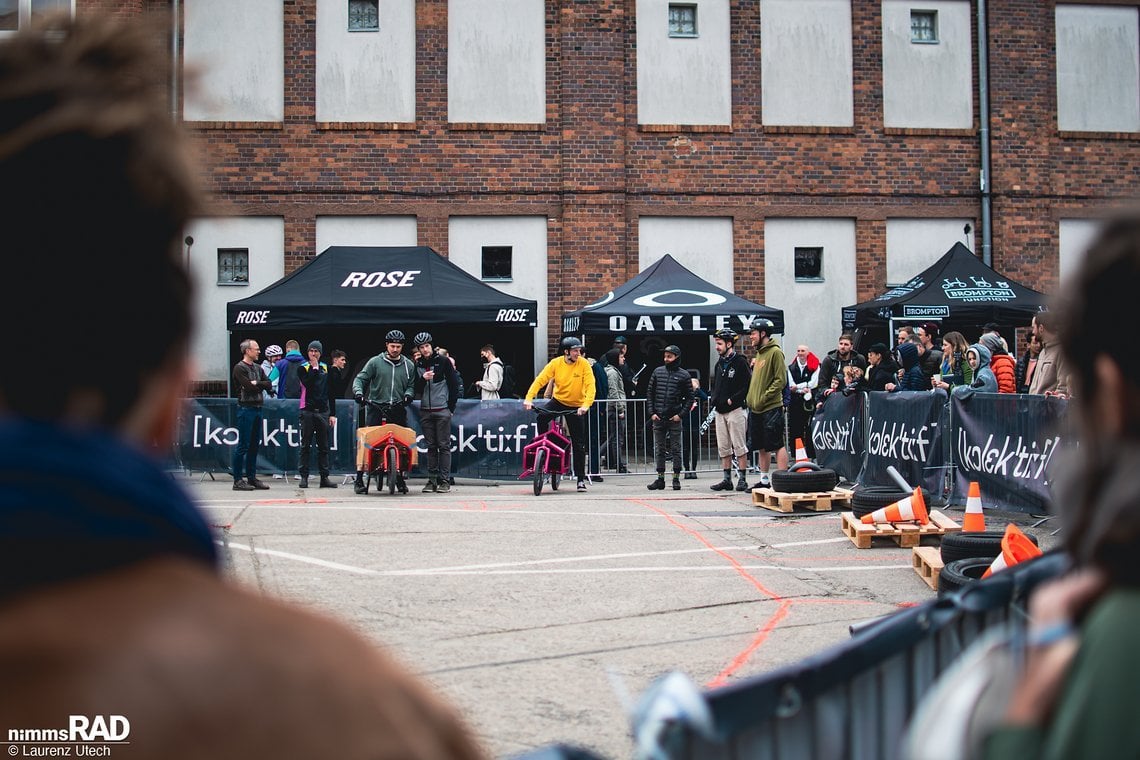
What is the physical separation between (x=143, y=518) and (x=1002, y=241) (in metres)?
24.4

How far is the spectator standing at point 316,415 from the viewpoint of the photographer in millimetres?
15852

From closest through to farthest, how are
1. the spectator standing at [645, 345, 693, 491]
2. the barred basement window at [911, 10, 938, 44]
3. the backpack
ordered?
the spectator standing at [645, 345, 693, 491] < the backpack < the barred basement window at [911, 10, 938, 44]

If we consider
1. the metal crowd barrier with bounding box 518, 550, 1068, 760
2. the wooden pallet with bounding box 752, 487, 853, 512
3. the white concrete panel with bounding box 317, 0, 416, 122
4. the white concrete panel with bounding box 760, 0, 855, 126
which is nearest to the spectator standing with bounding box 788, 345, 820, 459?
the wooden pallet with bounding box 752, 487, 853, 512

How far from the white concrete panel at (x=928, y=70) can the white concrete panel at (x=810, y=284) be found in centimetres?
271

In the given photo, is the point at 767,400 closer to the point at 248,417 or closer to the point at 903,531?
the point at 903,531

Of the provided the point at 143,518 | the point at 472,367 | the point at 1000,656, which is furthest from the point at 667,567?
the point at 472,367

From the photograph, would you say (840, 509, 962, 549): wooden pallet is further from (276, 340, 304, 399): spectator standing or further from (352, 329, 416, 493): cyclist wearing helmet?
(276, 340, 304, 399): spectator standing

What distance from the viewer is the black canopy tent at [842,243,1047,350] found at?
19719 millimetres

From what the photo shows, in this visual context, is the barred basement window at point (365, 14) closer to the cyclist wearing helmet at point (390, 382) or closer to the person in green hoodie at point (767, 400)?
the cyclist wearing helmet at point (390, 382)

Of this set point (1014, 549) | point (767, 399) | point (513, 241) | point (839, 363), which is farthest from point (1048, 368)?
point (513, 241)

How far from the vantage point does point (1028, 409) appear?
10938 millimetres

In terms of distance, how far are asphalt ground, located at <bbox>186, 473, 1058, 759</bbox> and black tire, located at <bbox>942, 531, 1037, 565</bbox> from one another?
1.29ft

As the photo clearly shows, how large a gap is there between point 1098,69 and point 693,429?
40.3 feet

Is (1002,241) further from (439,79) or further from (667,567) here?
(667,567)
